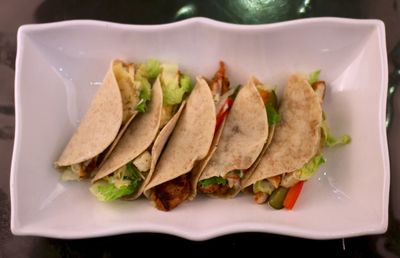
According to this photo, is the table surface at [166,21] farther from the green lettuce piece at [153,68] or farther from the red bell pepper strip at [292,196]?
the green lettuce piece at [153,68]

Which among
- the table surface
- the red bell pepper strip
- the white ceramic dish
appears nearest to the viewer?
the white ceramic dish

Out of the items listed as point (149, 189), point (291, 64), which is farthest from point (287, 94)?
point (149, 189)

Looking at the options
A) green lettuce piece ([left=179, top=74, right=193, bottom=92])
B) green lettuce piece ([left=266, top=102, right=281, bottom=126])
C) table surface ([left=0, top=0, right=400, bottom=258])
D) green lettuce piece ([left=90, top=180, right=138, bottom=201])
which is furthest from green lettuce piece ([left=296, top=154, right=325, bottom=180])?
green lettuce piece ([left=90, top=180, right=138, bottom=201])

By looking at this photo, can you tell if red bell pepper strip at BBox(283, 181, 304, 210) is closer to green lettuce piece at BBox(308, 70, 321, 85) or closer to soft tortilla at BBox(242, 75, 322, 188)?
soft tortilla at BBox(242, 75, 322, 188)

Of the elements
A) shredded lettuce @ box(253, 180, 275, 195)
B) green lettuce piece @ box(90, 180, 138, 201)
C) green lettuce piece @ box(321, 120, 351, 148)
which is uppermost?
green lettuce piece @ box(321, 120, 351, 148)

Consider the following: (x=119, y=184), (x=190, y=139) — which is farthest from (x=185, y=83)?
(x=119, y=184)

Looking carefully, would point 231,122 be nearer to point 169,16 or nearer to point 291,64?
point 291,64

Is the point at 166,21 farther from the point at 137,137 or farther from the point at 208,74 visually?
the point at 137,137

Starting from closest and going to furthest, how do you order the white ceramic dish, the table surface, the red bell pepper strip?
the white ceramic dish
the red bell pepper strip
the table surface
